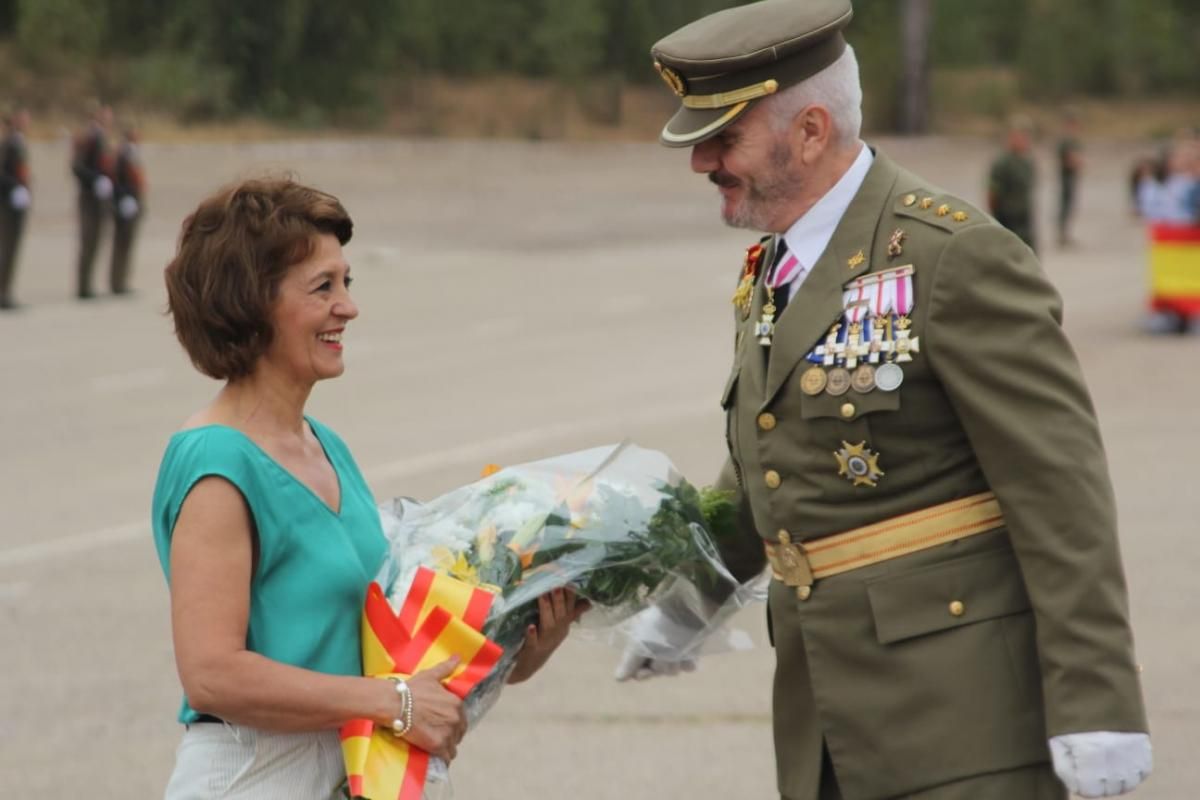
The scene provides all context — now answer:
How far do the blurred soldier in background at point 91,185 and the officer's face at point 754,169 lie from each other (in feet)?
56.9

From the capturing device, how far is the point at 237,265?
314 cm

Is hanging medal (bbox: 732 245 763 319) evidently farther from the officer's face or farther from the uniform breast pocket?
the uniform breast pocket

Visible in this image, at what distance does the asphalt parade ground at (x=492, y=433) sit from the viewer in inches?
239

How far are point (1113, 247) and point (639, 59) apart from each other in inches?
1165

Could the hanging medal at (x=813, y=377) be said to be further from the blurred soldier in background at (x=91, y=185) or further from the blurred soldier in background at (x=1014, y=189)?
the blurred soldier in background at (x=1014, y=189)

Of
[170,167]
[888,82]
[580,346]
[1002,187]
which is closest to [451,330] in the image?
[580,346]

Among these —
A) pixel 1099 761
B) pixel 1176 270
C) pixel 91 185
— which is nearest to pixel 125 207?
pixel 91 185

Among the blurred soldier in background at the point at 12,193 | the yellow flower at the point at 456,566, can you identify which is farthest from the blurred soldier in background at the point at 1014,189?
the yellow flower at the point at 456,566

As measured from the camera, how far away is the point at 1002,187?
21.2m

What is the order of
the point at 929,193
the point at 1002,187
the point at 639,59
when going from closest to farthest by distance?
1. the point at 929,193
2. the point at 1002,187
3. the point at 639,59

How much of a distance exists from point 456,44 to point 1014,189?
1485 inches

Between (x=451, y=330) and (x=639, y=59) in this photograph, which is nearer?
(x=451, y=330)

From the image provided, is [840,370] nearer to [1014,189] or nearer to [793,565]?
[793,565]

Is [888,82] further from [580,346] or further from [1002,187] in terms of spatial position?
[580,346]
